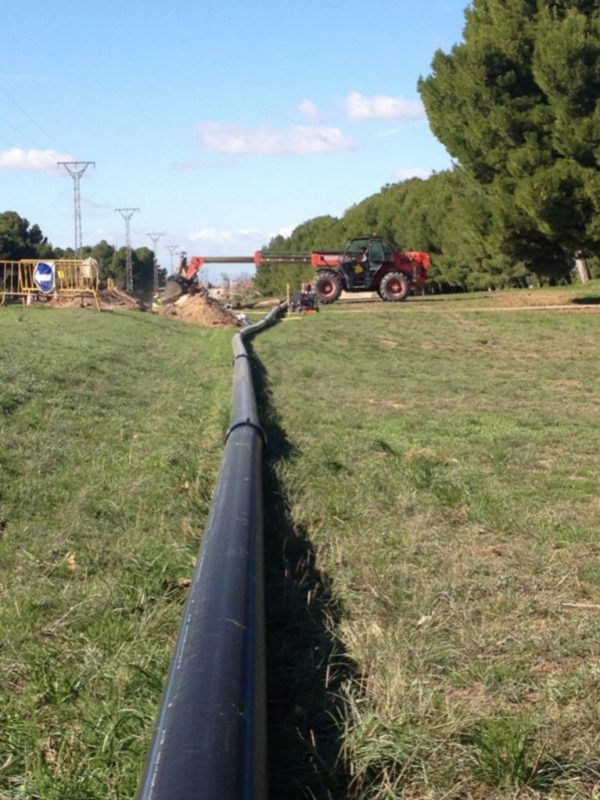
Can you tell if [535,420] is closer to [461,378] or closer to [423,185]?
[461,378]

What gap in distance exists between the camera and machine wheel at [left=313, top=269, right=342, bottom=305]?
32.8 m

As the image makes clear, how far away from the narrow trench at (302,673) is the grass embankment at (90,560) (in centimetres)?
39

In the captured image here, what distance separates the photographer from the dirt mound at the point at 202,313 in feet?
86.9

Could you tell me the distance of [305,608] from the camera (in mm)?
3818

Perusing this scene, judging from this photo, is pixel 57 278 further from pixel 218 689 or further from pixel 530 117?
pixel 218 689

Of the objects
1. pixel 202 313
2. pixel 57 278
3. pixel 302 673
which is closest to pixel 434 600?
pixel 302 673

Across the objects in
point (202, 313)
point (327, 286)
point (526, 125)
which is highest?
point (526, 125)

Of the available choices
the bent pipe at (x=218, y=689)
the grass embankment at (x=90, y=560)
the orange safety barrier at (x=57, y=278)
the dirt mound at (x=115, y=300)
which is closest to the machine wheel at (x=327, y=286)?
the dirt mound at (x=115, y=300)

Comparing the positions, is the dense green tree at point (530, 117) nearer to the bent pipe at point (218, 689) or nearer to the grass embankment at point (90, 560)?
the grass embankment at point (90, 560)

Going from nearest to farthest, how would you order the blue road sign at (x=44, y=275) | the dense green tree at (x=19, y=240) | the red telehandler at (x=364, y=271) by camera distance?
1. the blue road sign at (x=44, y=275)
2. the red telehandler at (x=364, y=271)
3. the dense green tree at (x=19, y=240)

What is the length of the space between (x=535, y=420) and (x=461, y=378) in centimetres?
350

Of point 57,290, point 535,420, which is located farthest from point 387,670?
point 57,290

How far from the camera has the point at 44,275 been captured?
27.8 m

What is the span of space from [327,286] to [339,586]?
2923 centimetres
